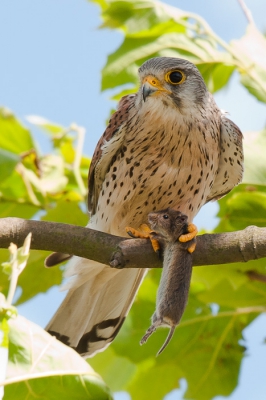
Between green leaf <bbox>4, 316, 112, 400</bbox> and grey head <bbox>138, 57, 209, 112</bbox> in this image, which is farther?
grey head <bbox>138, 57, 209, 112</bbox>

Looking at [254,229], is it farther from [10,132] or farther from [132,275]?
[10,132]

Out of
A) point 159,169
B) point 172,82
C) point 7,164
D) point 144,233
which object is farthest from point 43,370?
point 172,82

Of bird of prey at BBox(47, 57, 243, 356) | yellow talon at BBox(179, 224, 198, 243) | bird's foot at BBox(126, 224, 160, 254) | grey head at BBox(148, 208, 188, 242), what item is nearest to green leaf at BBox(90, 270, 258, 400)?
bird of prey at BBox(47, 57, 243, 356)

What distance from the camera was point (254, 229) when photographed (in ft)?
10.6

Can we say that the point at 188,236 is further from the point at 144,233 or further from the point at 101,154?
the point at 101,154

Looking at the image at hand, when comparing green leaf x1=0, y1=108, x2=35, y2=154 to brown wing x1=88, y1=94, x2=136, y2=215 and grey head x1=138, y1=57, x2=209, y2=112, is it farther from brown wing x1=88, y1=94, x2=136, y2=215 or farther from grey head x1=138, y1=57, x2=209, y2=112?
grey head x1=138, y1=57, x2=209, y2=112

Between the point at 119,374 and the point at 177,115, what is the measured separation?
5.80 feet

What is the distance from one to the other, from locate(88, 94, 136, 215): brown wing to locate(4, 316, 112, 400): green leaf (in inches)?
75.6

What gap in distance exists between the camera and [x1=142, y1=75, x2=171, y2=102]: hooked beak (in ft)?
13.8

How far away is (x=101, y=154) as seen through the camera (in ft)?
14.3

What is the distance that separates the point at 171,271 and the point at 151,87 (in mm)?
1394

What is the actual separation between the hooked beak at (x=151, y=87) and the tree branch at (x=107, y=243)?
3.86ft

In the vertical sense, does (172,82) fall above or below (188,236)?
above

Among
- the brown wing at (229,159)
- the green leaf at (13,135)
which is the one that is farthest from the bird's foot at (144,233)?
the green leaf at (13,135)
